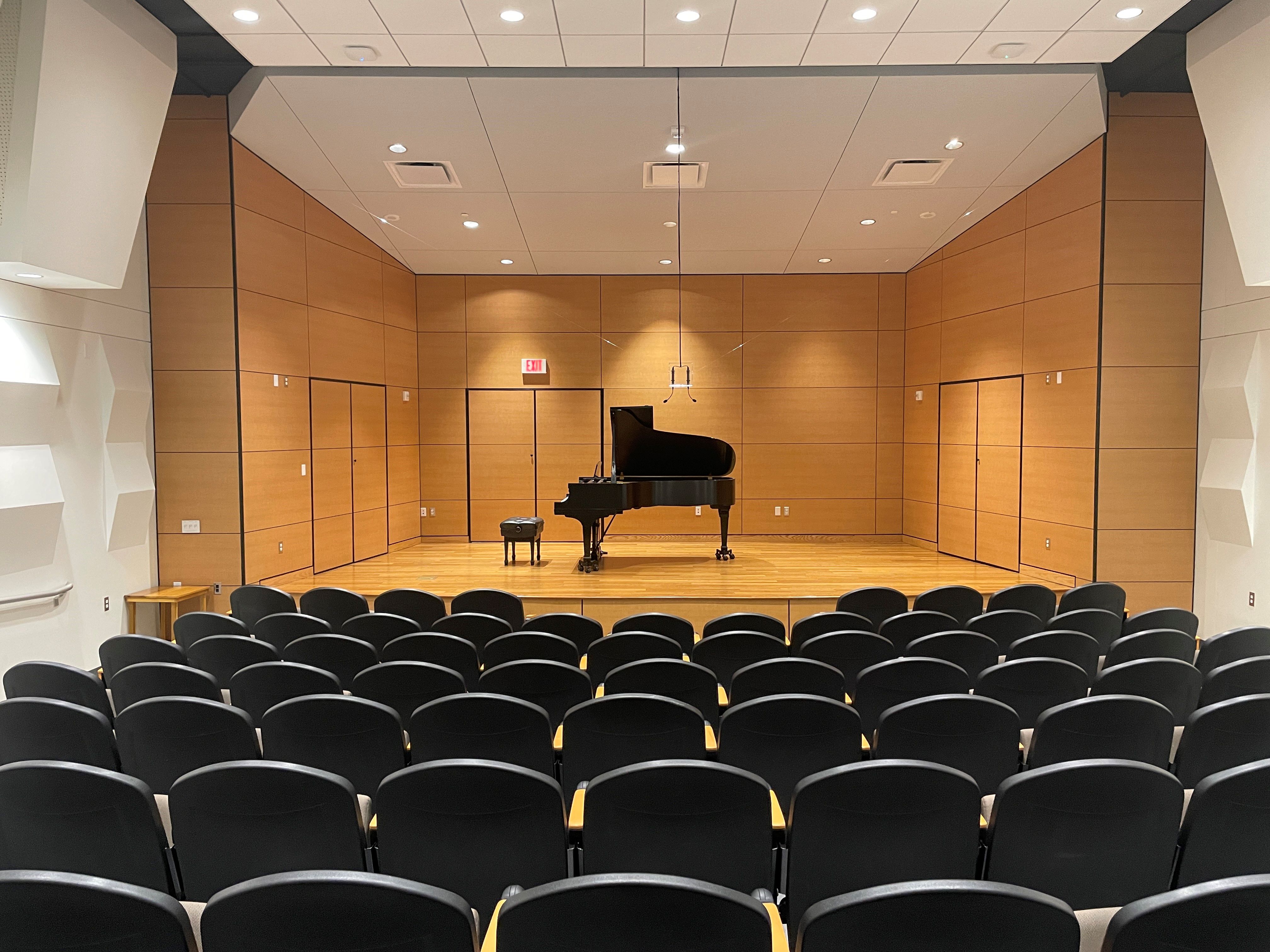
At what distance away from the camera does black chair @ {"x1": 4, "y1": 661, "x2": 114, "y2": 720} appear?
3.51 m

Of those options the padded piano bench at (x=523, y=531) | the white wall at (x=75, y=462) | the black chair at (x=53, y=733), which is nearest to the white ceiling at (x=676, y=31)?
the white wall at (x=75, y=462)

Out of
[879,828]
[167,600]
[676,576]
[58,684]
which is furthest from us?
[676,576]

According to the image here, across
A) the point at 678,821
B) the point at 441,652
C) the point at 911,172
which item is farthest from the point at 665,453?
the point at 678,821

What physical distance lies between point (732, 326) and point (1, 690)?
31.5 feet

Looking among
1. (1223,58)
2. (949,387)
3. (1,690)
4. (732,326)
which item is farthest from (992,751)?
(732,326)

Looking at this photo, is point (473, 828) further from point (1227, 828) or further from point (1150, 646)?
point (1150, 646)

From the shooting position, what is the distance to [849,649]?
408 centimetres

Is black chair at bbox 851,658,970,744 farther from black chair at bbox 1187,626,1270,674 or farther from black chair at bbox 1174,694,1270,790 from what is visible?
black chair at bbox 1187,626,1270,674

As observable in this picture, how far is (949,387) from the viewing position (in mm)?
10703

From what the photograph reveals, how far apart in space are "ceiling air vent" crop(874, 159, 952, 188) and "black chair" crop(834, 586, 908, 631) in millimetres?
4532

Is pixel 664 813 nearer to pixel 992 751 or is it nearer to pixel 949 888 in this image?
pixel 949 888

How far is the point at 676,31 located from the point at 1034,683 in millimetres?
4966

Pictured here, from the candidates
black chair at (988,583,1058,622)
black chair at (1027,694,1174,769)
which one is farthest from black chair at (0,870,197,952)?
black chair at (988,583,1058,622)

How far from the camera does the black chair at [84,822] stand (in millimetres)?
2033
